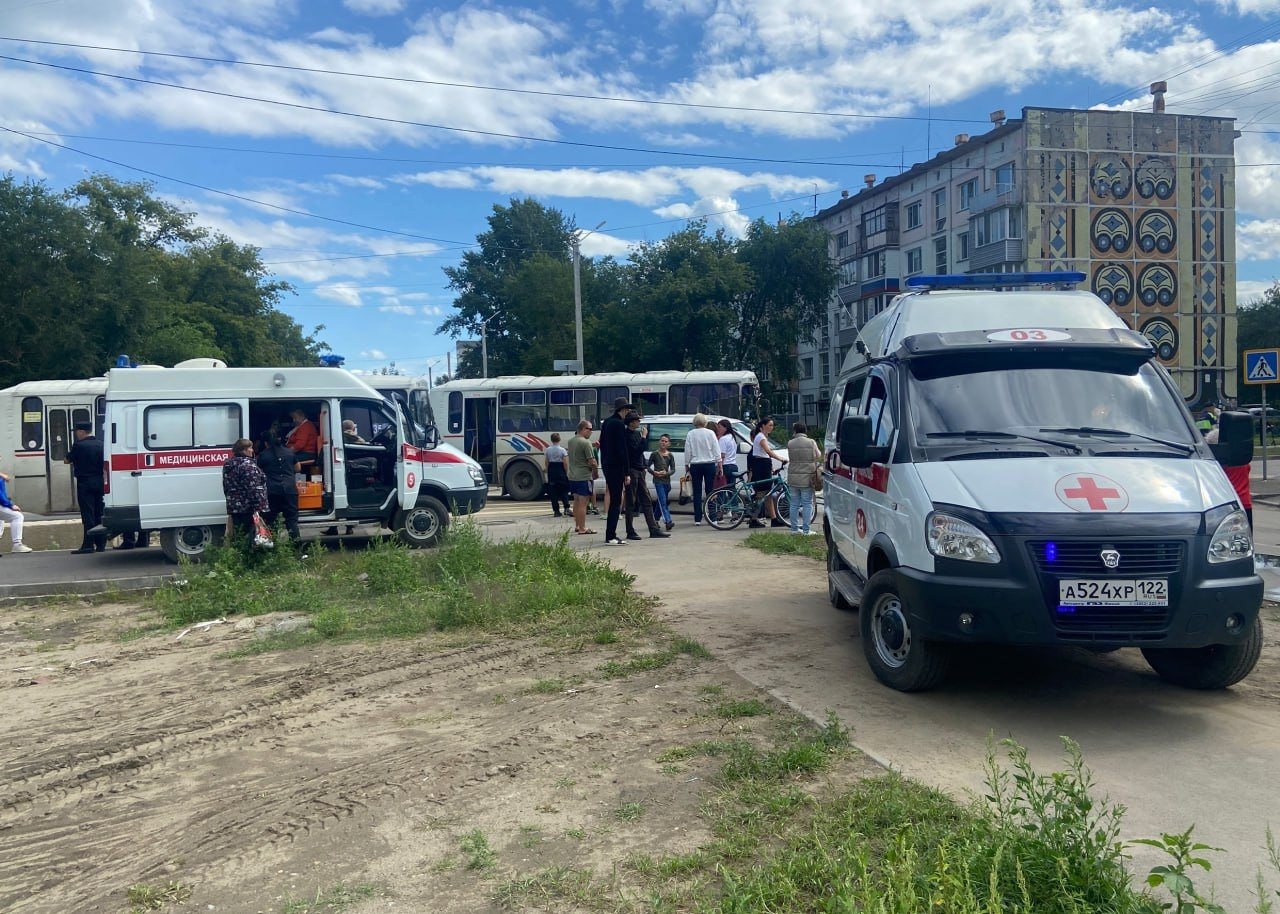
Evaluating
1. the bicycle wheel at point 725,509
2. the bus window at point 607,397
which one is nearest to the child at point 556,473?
the bicycle wheel at point 725,509

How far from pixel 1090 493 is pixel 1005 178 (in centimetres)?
4496

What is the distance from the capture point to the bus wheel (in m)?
25.0

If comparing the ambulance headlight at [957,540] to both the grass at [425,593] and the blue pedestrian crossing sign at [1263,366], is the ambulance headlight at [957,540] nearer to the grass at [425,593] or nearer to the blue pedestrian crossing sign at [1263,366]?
the grass at [425,593]

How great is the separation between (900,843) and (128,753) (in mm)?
4209

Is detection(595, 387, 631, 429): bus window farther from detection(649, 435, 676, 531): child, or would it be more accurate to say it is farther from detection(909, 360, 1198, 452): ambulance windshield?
detection(909, 360, 1198, 452): ambulance windshield

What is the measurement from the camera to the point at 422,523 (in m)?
14.4

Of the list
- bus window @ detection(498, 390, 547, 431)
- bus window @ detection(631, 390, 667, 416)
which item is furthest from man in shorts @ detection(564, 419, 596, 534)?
bus window @ detection(498, 390, 547, 431)

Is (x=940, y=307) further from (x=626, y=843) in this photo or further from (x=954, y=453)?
(x=626, y=843)

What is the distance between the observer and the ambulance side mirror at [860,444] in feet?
20.5

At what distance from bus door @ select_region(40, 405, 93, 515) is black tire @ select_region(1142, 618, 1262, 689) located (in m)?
22.0

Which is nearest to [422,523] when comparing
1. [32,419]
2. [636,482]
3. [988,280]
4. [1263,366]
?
[636,482]

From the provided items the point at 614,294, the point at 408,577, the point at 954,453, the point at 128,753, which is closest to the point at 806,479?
the point at 408,577

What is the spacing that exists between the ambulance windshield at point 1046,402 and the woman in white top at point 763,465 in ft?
31.3

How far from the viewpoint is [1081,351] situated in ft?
20.4
